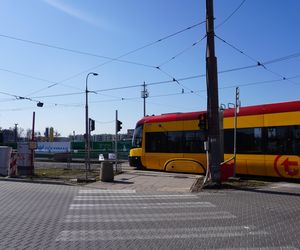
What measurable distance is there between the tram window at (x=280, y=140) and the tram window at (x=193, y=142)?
4.57 m

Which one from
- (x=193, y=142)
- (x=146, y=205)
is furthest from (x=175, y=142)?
(x=146, y=205)

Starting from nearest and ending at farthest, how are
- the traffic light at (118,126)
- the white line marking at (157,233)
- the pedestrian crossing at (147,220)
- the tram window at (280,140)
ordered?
the white line marking at (157,233)
the pedestrian crossing at (147,220)
the tram window at (280,140)
the traffic light at (118,126)

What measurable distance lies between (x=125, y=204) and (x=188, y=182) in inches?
291

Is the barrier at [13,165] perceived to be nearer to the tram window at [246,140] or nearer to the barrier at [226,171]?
the tram window at [246,140]

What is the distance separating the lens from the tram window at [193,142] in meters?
25.7

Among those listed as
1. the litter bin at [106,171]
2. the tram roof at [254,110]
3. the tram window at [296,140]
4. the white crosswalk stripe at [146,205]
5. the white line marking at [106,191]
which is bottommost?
the white crosswalk stripe at [146,205]

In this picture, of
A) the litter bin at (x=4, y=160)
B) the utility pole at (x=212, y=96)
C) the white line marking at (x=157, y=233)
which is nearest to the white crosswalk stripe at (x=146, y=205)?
the white line marking at (x=157, y=233)

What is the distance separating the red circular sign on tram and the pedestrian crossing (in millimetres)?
6055

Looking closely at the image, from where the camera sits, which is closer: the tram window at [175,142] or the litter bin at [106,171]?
the litter bin at [106,171]

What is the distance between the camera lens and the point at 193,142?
85.7 feet

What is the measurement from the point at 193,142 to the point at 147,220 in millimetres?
14986

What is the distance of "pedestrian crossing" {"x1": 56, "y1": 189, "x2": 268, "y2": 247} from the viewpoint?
9.48 meters

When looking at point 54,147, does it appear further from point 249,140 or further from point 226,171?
point 226,171

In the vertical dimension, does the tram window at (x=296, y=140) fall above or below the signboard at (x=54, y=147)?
below
